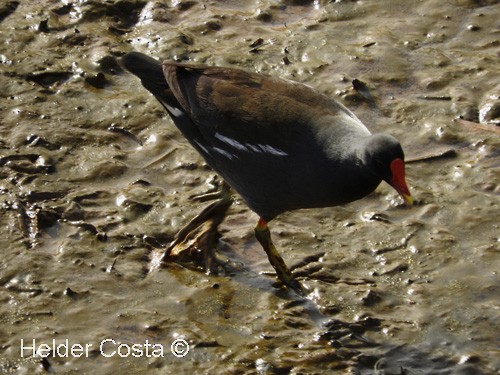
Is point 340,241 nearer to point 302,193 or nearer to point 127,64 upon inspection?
point 302,193

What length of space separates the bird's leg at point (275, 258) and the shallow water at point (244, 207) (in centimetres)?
8

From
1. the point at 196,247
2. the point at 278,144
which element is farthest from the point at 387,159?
the point at 196,247

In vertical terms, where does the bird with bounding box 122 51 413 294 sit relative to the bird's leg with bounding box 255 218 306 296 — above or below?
above

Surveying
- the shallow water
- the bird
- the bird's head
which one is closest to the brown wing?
the bird

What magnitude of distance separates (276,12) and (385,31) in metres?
1.02

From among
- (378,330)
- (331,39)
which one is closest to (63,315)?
(378,330)

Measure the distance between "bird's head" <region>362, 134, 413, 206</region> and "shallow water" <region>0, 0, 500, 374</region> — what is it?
0.75m

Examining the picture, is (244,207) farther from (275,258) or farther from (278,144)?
(278,144)

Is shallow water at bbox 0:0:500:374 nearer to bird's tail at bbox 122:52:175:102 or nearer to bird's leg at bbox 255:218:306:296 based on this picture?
bird's leg at bbox 255:218:306:296

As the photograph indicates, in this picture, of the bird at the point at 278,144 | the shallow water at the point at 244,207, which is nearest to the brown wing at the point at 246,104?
the bird at the point at 278,144

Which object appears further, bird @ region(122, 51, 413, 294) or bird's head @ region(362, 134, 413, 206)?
bird @ region(122, 51, 413, 294)

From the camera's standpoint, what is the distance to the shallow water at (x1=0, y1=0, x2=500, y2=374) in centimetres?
501

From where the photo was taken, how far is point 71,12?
8.16 metres

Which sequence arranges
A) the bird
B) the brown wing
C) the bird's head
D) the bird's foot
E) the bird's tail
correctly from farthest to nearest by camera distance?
the bird's tail, the bird's foot, the brown wing, the bird, the bird's head
